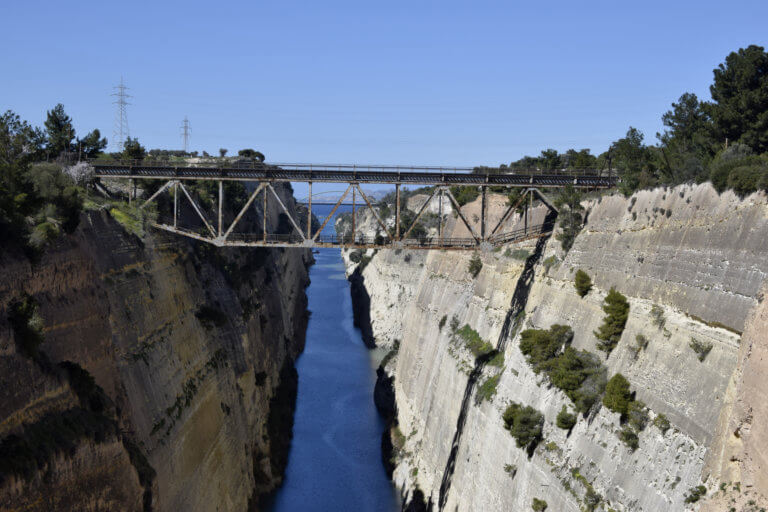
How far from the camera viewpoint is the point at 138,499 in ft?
75.5

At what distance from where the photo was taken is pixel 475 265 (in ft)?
147

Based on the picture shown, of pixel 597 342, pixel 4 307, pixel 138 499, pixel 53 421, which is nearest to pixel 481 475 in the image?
pixel 597 342

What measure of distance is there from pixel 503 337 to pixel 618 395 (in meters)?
13.9

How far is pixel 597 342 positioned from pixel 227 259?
26672 mm

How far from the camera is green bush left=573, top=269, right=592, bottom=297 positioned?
2973 centimetres

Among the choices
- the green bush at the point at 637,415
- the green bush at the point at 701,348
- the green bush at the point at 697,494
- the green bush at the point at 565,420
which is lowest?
the green bush at the point at 565,420

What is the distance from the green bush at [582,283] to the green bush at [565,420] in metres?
5.56

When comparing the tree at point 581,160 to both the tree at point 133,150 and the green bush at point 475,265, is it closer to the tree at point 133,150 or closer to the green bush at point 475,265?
the green bush at point 475,265

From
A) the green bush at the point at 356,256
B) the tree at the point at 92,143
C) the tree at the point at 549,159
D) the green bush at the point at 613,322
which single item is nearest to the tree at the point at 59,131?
the tree at the point at 92,143

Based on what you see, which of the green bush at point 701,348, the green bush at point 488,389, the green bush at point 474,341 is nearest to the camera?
the green bush at point 701,348

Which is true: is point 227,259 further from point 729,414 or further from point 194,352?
point 729,414

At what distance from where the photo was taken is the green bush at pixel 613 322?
2591cm

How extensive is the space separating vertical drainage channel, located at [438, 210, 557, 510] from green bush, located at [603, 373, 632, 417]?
11.5 metres

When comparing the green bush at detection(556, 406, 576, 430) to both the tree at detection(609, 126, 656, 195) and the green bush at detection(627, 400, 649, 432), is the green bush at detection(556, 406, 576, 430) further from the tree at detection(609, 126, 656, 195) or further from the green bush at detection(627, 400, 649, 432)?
the tree at detection(609, 126, 656, 195)
